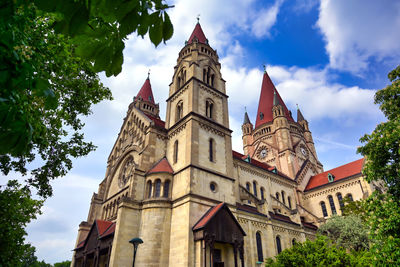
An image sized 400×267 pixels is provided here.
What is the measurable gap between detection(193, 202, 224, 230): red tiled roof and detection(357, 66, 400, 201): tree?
31.6 feet

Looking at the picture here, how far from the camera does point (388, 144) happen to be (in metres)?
11.5

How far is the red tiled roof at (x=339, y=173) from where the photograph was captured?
3368cm

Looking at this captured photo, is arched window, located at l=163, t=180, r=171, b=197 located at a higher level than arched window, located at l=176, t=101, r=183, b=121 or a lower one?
lower

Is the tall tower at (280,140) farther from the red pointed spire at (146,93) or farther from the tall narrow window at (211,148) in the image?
the tall narrow window at (211,148)

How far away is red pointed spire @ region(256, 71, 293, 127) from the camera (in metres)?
47.7

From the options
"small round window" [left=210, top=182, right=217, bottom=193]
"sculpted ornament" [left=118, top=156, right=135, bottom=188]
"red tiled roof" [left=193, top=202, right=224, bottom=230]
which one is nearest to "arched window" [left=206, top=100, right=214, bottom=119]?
"small round window" [left=210, top=182, right=217, bottom=193]

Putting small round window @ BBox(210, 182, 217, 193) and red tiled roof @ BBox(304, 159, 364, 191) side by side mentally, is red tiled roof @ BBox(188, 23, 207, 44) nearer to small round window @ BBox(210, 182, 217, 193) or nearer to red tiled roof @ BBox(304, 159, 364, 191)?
small round window @ BBox(210, 182, 217, 193)

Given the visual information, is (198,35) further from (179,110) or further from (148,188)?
(148,188)

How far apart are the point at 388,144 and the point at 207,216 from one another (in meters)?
11.7

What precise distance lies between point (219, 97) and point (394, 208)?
59.5 feet

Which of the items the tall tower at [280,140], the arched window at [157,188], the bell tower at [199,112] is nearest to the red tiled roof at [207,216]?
the bell tower at [199,112]

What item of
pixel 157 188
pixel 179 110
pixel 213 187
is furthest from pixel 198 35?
pixel 157 188

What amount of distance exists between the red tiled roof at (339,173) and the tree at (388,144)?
903 inches

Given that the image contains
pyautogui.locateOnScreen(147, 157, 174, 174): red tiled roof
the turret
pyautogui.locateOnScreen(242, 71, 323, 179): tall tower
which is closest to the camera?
pyautogui.locateOnScreen(147, 157, 174, 174): red tiled roof
